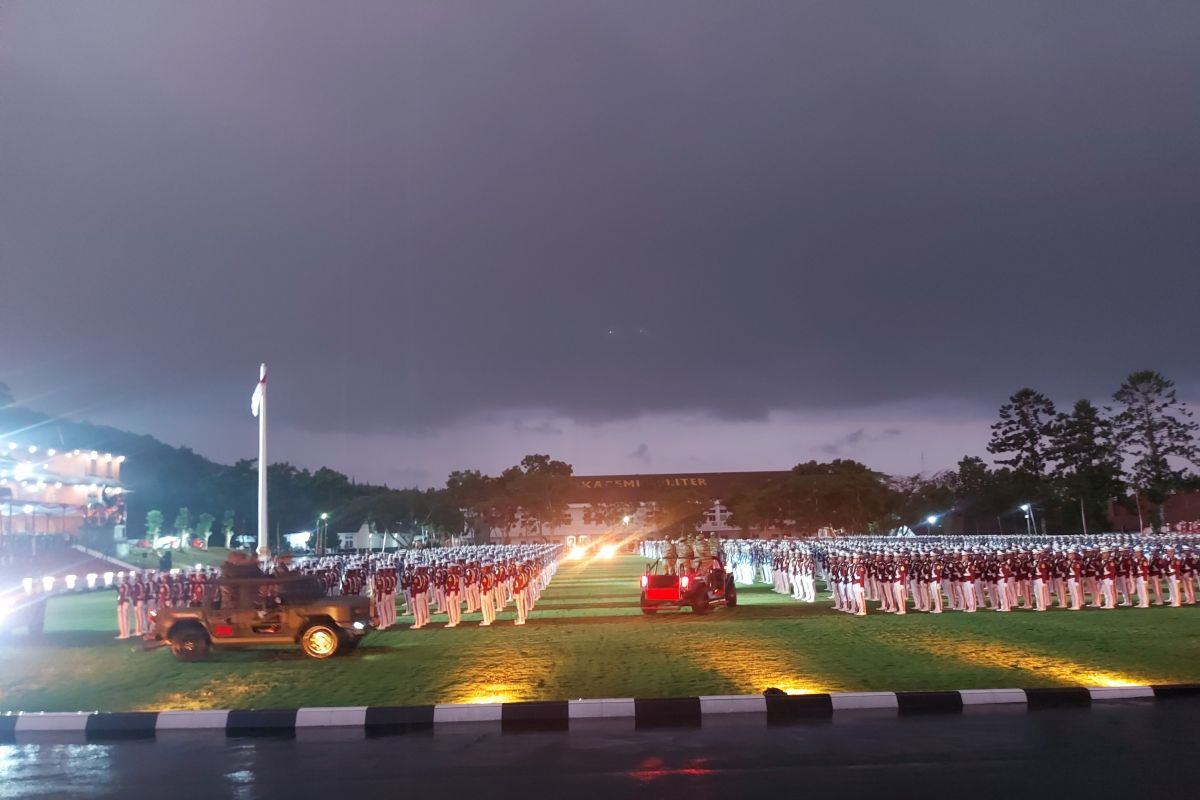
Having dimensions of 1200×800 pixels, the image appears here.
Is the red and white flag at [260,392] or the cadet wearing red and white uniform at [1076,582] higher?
the red and white flag at [260,392]

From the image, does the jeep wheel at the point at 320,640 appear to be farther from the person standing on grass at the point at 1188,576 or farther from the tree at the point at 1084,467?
the tree at the point at 1084,467

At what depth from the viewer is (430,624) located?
67.6 feet

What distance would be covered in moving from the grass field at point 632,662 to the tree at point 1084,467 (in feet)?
149

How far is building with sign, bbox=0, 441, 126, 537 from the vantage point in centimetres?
5216

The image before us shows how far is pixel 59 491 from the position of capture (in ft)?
202

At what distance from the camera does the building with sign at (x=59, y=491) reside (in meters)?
52.2

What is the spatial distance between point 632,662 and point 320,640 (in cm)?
490

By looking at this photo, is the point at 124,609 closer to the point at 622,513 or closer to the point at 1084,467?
the point at 1084,467

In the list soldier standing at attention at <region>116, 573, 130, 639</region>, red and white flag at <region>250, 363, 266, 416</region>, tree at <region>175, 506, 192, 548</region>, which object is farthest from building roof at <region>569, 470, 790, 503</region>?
soldier standing at attention at <region>116, 573, 130, 639</region>

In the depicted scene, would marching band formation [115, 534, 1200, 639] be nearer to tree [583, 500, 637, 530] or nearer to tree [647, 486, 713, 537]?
tree [647, 486, 713, 537]

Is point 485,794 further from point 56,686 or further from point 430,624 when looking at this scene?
point 430,624

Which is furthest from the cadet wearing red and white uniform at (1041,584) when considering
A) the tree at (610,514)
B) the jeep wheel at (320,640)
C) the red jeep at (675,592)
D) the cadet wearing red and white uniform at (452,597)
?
the tree at (610,514)

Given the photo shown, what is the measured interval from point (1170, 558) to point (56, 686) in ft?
73.7

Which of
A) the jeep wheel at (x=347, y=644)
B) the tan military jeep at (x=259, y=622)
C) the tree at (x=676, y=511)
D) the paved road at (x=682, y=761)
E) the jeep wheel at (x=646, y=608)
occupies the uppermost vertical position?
the tree at (x=676, y=511)
